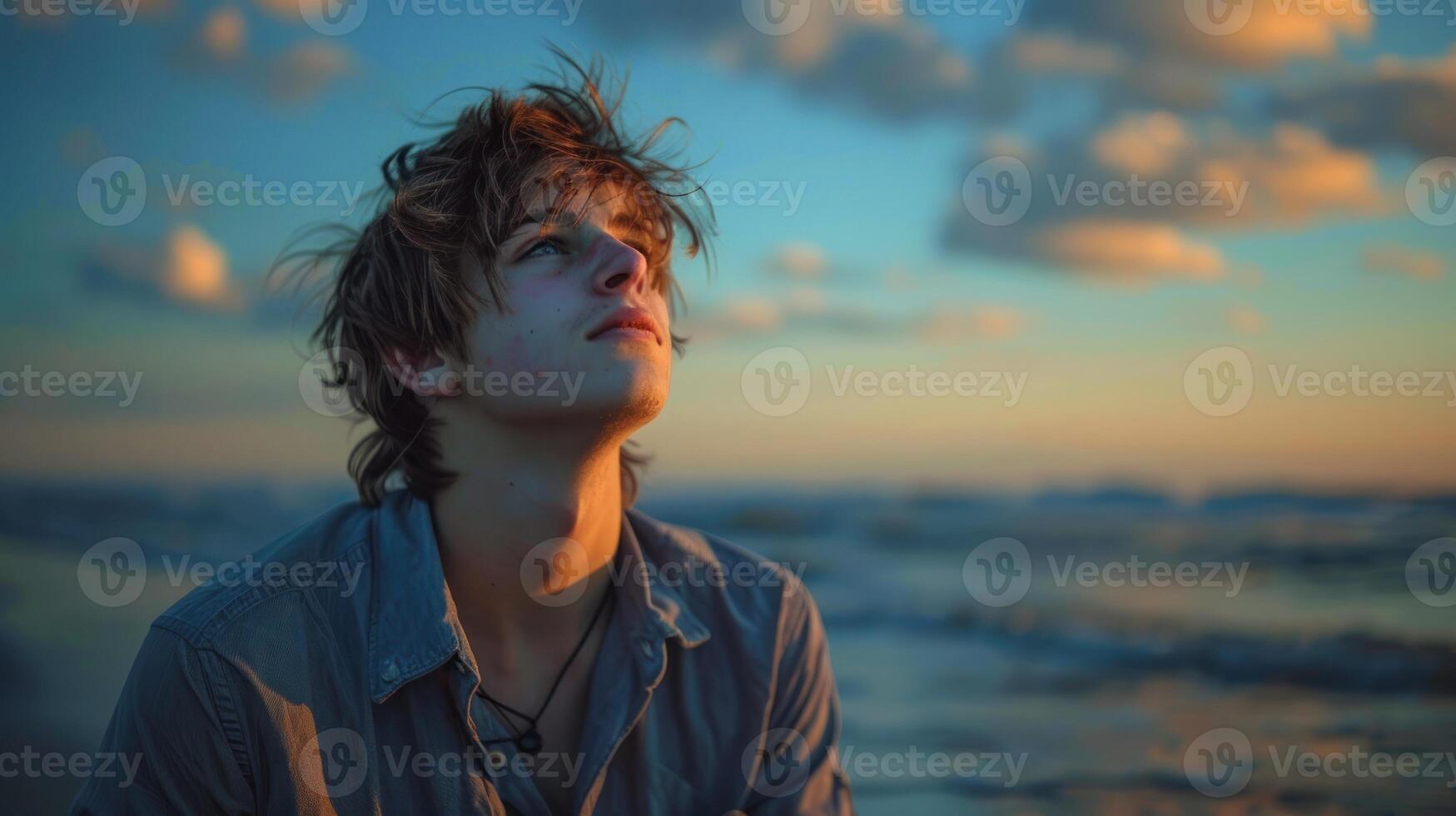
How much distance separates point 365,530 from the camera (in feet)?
7.98

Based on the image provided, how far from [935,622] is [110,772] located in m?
4.74

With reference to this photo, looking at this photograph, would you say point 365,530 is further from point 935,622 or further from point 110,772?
point 935,622

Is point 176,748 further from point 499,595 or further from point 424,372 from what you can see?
point 424,372

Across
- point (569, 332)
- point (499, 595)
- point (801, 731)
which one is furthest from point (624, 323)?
point (801, 731)

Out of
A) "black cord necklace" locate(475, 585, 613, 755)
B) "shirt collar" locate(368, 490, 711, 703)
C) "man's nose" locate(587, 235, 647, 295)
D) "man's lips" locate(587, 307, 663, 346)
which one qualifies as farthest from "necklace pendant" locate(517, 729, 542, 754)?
"man's nose" locate(587, 235, 647, 295)

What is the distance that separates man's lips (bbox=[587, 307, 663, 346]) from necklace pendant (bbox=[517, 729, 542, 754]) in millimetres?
949

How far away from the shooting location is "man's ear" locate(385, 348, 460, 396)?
238cm

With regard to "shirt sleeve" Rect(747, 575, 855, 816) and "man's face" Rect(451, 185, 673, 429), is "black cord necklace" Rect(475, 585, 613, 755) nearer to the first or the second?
"shirt sleeve" Rect(747, 575, 855, 816)

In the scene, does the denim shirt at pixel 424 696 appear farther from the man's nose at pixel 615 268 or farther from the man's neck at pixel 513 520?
the man's nose at pixel 615 268

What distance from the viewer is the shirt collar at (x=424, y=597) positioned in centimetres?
215

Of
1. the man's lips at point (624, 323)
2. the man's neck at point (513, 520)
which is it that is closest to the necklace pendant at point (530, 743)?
the man's neck at point (513, 520)

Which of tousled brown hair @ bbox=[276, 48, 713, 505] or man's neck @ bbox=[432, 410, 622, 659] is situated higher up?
tousled brown hair @ bbox=[276, 48, 713, 505]

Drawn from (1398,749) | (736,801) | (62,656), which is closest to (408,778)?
(736,801)

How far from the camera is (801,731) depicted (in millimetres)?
2482
